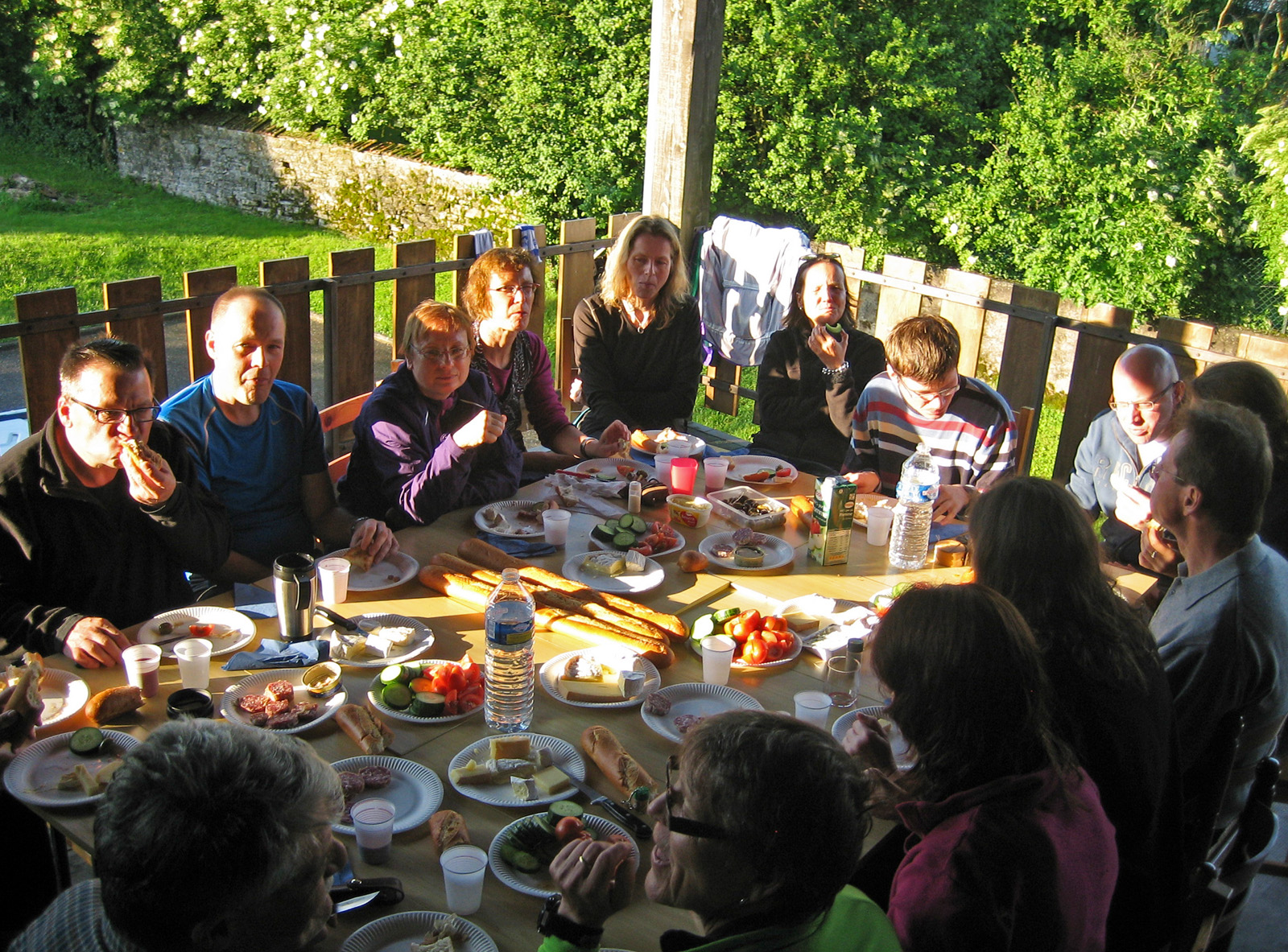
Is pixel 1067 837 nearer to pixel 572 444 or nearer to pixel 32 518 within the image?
pixel 32 518

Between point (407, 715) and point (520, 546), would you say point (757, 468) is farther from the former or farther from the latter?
point (407, 715)

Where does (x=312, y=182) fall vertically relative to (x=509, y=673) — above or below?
above

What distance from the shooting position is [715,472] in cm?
437

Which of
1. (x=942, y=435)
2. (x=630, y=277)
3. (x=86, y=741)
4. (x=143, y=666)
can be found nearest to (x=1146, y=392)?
(x=942, y=435)

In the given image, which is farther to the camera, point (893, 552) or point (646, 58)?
point (646, 58)

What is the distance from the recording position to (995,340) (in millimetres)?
9031

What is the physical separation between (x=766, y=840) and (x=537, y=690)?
125cm

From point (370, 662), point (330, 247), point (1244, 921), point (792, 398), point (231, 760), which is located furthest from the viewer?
point (330, 247)

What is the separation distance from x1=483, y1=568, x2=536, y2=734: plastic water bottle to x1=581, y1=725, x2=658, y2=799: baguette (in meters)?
0.18

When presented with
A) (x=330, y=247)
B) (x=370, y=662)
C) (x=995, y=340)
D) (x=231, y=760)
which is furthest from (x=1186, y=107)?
(x=231, y=760)

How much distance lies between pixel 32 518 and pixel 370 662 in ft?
4.02

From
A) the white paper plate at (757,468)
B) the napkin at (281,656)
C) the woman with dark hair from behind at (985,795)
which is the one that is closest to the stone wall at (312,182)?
the white paper plate at (757,468)

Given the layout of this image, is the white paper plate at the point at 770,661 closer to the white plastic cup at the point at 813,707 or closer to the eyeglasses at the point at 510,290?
the white plastic cup at the point at 813,707

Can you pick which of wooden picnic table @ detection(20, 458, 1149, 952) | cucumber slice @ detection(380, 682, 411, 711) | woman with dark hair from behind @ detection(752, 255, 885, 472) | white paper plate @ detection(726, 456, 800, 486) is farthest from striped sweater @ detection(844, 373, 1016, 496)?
cucumber slice @ detection(380, 682, 411, 711)
